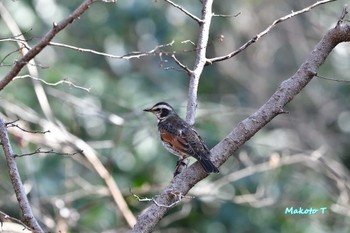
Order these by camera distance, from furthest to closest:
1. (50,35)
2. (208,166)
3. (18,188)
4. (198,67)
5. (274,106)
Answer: (198,67) < (208,166) < (274,106) < (18,188) < (50,35)

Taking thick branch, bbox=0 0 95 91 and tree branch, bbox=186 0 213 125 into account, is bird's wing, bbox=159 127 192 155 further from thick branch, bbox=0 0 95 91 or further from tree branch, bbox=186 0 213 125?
thick branch, bbox=0 0 95 91

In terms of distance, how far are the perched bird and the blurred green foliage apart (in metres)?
0.74

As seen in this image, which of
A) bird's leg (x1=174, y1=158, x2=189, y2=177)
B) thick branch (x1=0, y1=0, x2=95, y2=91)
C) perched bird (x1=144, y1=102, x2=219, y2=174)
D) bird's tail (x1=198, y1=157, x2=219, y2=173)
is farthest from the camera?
perched bird (x1=144, y1=102, x2=219, y2=174)

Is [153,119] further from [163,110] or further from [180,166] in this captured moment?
Answer: [180,166]

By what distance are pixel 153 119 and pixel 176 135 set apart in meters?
2.28

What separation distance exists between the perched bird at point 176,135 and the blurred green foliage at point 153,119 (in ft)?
2.43

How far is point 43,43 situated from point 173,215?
5179mm

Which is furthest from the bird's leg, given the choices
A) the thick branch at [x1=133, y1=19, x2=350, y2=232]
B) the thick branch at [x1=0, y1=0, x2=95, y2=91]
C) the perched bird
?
the thick branch at [x1=0, y1=0, x2=95, y2=91]

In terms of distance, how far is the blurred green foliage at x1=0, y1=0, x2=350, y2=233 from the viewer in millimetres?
7797

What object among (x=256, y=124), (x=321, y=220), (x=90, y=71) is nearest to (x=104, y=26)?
(x=90, y=71)

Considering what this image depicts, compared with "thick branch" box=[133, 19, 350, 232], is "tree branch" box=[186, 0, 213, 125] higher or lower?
higher

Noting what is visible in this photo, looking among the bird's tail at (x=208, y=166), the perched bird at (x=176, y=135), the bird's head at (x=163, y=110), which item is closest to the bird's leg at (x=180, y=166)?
the perched bird at (x=176, y=135)

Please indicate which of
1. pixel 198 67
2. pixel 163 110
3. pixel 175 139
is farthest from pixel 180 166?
pixel 163 110

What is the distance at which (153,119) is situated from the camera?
329 inches
